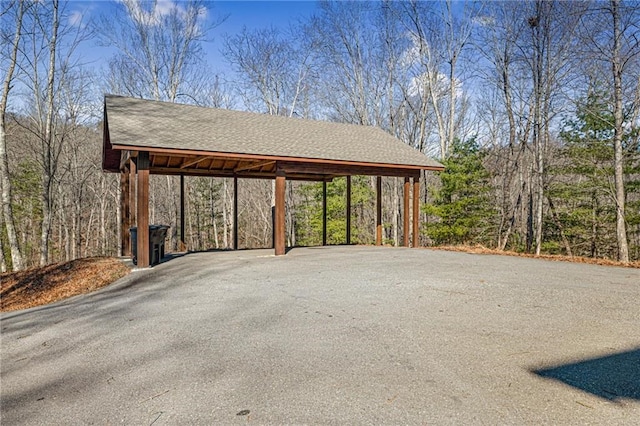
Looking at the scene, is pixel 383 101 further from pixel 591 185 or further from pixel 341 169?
pixel 341 169

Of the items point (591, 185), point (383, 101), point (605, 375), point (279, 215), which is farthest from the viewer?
point (383, 101)

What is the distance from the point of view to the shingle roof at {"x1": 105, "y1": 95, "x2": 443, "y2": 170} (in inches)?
343

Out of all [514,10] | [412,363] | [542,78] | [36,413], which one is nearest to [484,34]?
[514,10]

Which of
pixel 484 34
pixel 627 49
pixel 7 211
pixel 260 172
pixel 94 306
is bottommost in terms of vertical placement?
pixel 94 306

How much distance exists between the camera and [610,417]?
2213mm

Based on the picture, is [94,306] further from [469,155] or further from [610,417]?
[469,155]

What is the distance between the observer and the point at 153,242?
28.5 ft

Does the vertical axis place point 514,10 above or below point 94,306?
above

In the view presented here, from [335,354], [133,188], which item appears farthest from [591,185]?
[133,188]

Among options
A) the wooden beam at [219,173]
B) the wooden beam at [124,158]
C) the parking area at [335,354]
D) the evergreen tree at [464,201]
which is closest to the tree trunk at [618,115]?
the parking area at [335,354]

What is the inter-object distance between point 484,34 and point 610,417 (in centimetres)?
1828

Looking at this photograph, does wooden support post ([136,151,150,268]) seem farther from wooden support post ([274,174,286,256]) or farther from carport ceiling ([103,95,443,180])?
wooden support post ([274,174,286,256])

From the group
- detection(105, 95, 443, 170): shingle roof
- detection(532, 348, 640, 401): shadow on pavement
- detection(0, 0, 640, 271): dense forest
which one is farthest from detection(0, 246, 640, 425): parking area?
detection(0, 0, 640, 271): dense forest

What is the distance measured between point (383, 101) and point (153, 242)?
15.8m
